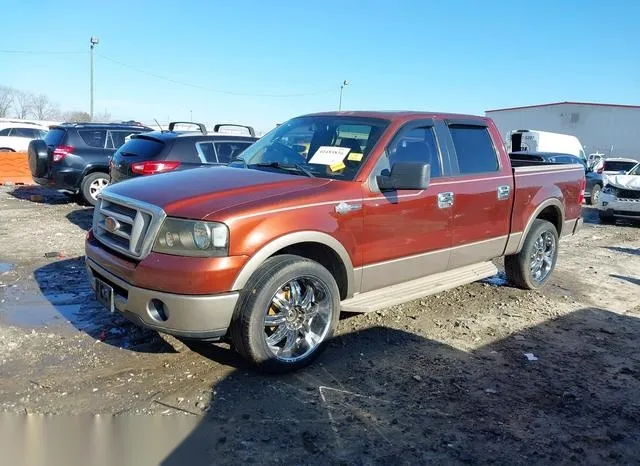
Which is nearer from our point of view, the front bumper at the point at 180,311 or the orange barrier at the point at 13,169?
the front bumper at the point at 180,311

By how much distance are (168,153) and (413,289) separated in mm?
4930

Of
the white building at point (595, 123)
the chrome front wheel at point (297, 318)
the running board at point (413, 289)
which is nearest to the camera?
the chrome front wheel at point (297, 318)

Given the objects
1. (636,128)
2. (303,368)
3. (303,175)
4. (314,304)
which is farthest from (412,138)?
(636,128)

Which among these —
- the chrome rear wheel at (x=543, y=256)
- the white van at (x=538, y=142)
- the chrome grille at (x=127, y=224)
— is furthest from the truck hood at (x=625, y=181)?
the chrome grille at (x=127, y=224)

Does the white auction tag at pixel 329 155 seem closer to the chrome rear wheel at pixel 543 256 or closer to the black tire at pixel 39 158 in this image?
the chrome rear wheel at pixel 543 256

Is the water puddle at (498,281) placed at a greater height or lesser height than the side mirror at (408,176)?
lesser

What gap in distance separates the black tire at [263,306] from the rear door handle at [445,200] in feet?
4.80

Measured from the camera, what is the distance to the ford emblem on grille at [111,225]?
402 centimetres

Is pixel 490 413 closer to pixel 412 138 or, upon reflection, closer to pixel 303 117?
pixel 412 138

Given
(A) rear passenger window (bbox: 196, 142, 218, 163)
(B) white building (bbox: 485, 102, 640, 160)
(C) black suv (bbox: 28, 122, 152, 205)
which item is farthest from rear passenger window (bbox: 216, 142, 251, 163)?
(B) white building (bbox: 485, 102, 640, 160)

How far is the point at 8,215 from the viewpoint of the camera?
10.2 meters

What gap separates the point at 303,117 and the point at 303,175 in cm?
113

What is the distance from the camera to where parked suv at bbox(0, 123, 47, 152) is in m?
22.9

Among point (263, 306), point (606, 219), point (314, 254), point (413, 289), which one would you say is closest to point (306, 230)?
point (314, 254)
